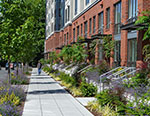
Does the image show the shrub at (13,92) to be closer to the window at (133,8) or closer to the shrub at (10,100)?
the shrub at (10,100)

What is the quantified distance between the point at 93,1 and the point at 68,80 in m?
10.6

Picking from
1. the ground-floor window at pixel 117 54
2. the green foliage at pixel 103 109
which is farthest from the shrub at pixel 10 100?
the ground-floor window at pixel 117 54

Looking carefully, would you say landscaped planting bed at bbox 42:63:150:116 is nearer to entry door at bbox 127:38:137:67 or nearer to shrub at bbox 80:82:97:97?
shrub at bbox 80:82:97:97

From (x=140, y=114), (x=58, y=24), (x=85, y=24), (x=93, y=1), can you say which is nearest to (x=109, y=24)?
(x=93, y=1)

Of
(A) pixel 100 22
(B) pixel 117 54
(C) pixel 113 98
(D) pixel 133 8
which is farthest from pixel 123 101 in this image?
(A) pixel 100 22

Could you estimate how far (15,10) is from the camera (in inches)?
629

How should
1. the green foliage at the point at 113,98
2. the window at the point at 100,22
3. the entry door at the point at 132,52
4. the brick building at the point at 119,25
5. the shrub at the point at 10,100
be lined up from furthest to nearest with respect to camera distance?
1. the window at the point at 100,22
2. the entry door at the point at 132,52
3. the brick building at the point at 119,25
4. the green foliage at the point at 113,98
5. the shrub at the point at 10,100

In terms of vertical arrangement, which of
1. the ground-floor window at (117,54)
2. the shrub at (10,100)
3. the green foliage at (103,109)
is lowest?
the green foliage at (103,109)

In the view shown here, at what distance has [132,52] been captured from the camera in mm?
18750

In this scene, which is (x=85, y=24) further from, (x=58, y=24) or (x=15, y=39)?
(x=58, y=24)

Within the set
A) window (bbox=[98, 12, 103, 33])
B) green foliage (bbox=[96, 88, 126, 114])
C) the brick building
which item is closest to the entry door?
the brick building

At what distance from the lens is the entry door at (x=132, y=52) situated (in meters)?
18.3

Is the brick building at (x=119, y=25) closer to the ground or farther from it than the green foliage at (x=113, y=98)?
farther from it

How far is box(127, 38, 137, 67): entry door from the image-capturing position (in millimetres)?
18258
